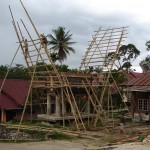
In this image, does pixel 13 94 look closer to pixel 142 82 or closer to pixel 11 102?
pixel 11 102

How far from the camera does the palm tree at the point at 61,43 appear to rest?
50.2 meters

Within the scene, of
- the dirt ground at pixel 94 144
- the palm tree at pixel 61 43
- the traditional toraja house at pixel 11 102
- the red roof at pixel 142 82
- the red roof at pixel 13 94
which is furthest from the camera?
the palm tree at pixel 61 43

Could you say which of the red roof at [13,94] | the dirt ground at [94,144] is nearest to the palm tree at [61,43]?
the red roof at [13,94]

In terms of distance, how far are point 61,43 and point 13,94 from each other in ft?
55.3

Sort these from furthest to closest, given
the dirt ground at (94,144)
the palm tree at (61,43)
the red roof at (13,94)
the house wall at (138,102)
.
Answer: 1. the palm tree at (61,43)
2. the red roof at (13,94)
3. the house wall at (138,102)
4. the dirt ground at (94,144)

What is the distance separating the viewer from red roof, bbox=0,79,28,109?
111 feet

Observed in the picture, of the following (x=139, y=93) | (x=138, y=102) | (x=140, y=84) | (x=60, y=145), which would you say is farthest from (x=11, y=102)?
(x=60, y=145)

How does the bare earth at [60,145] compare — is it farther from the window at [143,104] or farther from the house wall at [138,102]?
the window at [143,104]

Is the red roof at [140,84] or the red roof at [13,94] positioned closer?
the red roof at [140,84]

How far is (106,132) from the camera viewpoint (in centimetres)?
2167

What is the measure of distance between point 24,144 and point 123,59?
51435 mm

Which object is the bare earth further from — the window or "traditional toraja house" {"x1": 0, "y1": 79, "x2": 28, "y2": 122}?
"traditional toraja house" {"x1": 0, "y1": 79, "x2": 28, "y2": 122}

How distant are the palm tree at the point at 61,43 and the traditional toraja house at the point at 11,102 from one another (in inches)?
586

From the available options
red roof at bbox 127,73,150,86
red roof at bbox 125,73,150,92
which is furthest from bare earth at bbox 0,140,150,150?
red roof at bbox 127,73,150,86
